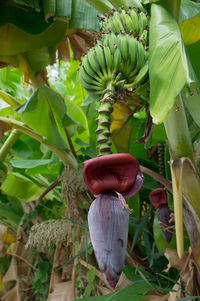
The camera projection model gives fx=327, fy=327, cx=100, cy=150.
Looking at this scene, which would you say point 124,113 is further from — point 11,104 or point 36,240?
point 36,240

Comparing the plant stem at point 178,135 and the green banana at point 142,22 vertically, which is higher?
the green banana at point 142,22

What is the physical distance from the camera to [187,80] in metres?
0.41

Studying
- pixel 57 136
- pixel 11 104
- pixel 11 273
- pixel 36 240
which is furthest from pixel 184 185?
pixel 11 273

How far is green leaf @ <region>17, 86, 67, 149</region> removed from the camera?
917 millimetres

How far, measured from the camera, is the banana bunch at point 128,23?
1.88 ft

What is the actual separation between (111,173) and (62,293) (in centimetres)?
77

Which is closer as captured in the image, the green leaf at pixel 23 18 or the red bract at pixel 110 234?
the red bract at pixel 110 234

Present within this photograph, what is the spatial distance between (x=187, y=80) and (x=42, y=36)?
0.69 meters

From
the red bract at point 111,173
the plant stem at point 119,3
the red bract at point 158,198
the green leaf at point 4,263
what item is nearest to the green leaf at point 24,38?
the plant stem at point 119,3

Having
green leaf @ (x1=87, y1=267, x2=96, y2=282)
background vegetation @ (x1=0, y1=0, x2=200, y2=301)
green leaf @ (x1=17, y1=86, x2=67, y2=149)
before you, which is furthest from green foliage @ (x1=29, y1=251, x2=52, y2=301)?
green leaf @ (x1=17, y1=86, x2=67, y2=149)

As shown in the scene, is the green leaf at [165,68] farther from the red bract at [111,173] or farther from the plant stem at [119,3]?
the plant stem at [119,3]

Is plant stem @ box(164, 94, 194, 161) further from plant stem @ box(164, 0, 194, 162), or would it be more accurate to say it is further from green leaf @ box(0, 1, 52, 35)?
green leaf @ box(0, 1, 52, 35)

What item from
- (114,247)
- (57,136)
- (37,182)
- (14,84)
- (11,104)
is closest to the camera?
(114,247)

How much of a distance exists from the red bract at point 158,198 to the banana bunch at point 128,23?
0.39 metres
